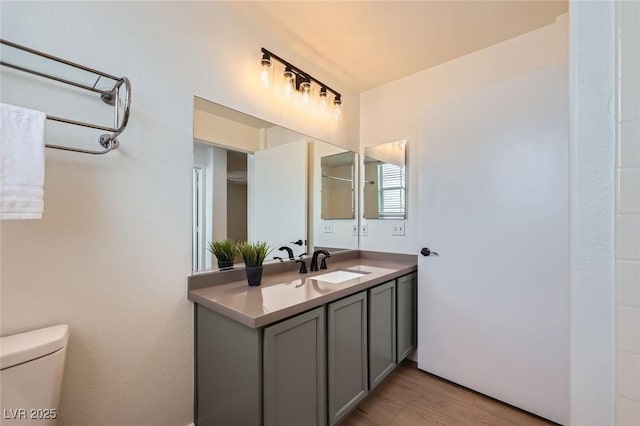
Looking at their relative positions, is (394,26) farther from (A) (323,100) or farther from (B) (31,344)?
(B) (31,344)

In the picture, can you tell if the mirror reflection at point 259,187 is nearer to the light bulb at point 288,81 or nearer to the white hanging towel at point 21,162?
the light bulb at point 288,81

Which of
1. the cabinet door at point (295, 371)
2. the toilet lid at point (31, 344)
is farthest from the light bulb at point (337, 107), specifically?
the toilet lid at point (31, 344)

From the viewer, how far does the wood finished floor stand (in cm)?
158

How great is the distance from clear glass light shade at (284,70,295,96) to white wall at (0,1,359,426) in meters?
0.41

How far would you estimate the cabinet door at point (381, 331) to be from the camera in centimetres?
167

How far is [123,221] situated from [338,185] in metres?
1.69

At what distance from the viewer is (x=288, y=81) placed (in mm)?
1884

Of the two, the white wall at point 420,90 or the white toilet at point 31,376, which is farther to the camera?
the white wall at point 420,90

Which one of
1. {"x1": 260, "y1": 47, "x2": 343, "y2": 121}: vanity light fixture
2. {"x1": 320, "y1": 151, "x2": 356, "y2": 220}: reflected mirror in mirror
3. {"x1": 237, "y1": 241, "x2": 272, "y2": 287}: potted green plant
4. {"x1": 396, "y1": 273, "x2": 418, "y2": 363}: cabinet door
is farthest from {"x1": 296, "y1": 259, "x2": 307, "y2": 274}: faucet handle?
{"x1": 260, "y1": 47, "x2": 343, "y2": 121}: vanity light fixture

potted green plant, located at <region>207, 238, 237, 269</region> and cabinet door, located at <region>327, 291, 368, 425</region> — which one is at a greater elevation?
potted green plant, located at <region>207, 238, 237, 269</region>

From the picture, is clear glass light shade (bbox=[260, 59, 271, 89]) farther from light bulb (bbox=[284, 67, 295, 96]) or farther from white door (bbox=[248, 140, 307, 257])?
white door (bbox=[248, 140, 307, 257])

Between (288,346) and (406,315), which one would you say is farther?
(406,315)

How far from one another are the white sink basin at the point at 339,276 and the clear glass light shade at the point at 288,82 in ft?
4.29

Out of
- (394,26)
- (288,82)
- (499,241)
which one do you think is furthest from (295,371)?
(394,26)
